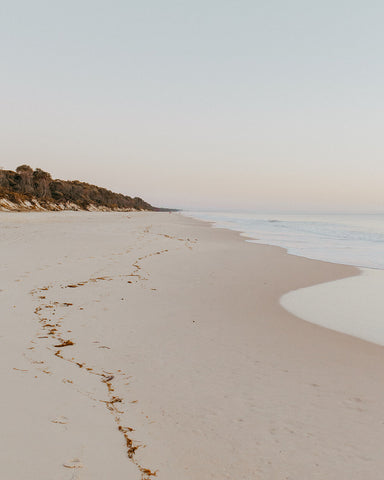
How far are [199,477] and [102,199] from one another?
108 meters

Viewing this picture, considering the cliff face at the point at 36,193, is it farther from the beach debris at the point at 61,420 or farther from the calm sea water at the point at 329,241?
the beach debris at the point at 61,420

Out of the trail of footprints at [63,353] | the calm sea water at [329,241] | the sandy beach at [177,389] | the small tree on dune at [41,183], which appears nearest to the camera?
the sandy beach at [177,389]

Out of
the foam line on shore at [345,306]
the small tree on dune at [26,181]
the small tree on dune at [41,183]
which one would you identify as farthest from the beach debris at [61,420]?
the small tree on dune at [41,183]

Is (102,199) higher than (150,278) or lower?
higher

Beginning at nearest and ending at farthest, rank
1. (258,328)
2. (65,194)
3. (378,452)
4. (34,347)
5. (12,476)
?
(12,476) → (378,452) → (34,347) → (258,328) → (65,194)

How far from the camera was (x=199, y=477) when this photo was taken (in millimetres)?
2451

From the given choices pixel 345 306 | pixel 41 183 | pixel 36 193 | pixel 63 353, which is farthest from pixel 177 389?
pixel 41 183

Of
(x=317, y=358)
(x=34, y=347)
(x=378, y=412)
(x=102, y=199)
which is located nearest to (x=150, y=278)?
(x=34, y=347)

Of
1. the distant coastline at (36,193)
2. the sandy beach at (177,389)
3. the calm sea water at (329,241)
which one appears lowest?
the sandy beach at (177,389)

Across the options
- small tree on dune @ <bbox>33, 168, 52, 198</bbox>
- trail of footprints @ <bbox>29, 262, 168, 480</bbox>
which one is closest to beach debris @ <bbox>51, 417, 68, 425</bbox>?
trail of footprints @ <bbox>29, 262, 168, 480</bbox>

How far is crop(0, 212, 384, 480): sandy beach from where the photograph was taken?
258cm

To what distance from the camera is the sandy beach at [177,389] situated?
2583 mm

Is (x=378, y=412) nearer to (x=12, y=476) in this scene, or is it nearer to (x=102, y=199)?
(x=12, y=476)

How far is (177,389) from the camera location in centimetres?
370
